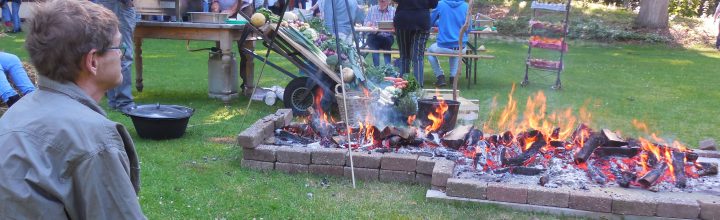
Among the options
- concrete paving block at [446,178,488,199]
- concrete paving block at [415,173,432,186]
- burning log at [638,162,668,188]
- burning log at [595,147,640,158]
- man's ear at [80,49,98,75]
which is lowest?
concrete paving block at [415,173,432,186]

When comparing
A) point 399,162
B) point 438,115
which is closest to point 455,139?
point 399,162

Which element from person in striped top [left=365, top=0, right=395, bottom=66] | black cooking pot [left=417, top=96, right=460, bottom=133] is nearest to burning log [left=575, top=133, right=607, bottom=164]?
black cooking pot [left=417, top=96, right=460, bottom=133]

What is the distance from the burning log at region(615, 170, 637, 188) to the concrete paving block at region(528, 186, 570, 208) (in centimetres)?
47

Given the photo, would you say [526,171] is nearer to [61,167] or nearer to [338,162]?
[338,162]

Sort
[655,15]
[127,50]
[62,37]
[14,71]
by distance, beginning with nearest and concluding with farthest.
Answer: [62,37]
[14,71]
[127,50]
[655,15]

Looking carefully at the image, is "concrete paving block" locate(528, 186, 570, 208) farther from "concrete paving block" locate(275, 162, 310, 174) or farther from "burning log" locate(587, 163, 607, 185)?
"concrete paving block" locate(275, 162, 310, 174)

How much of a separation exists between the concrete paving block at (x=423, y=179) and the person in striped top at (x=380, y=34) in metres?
5.95

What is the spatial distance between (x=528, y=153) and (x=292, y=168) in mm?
1741

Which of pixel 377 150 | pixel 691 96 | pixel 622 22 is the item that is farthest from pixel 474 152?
pixel 622 22

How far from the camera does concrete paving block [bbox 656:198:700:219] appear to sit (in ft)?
12.7

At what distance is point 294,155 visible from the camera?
4.83 meters

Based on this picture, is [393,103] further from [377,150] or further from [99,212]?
[99,212]

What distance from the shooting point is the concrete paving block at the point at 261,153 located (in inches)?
192

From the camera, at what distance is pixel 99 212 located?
1582mm
